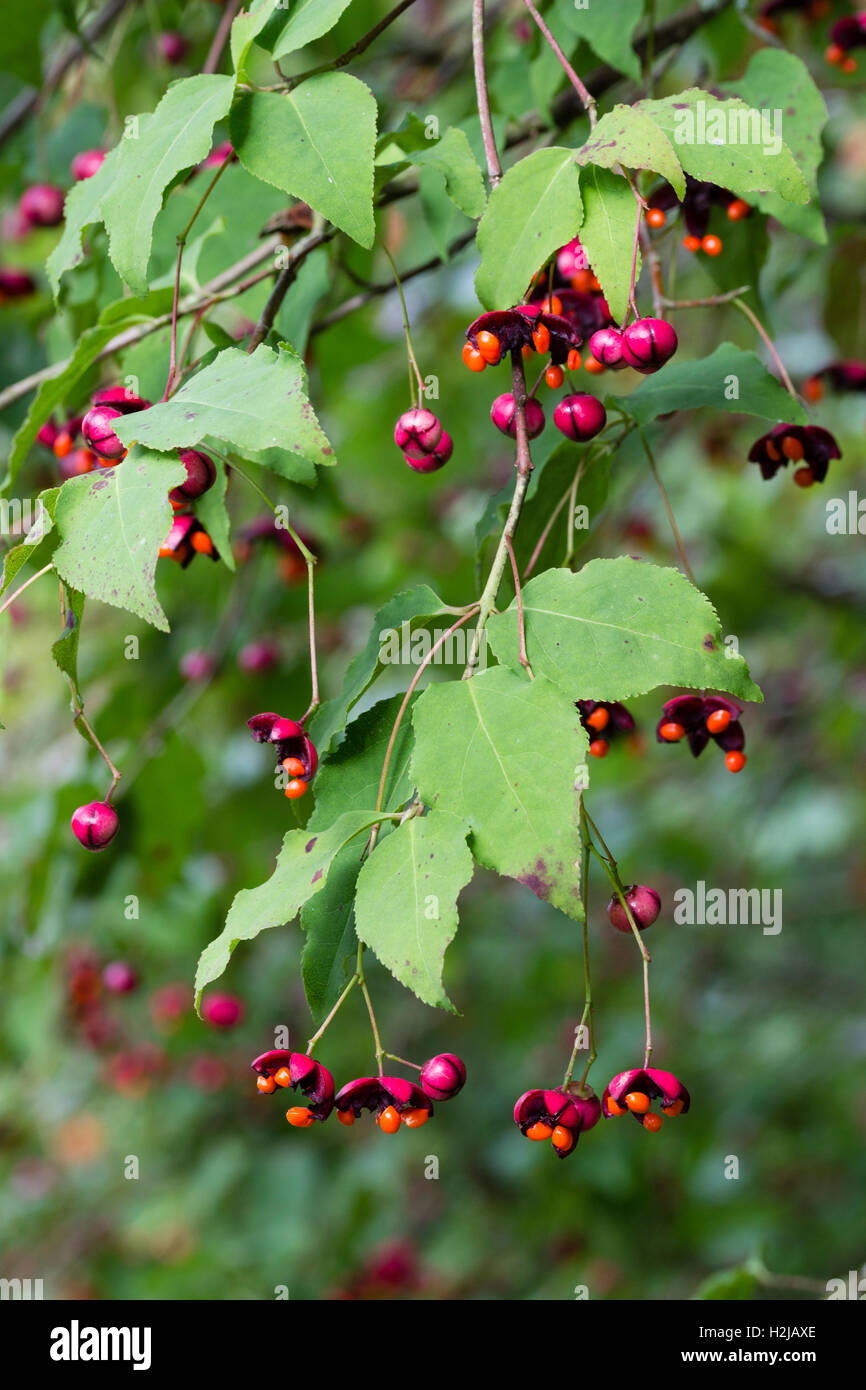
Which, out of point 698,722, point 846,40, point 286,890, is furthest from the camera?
point 846,40

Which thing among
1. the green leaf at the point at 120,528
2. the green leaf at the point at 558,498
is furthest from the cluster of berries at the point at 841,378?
the green leaf at the point at 120,528

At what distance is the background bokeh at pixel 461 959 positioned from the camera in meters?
3.73

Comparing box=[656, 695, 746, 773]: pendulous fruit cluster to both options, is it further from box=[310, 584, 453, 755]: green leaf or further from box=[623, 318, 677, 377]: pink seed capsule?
box=[623, 318, 677, 377]: pink seed capsule

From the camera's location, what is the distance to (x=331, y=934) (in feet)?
4.52

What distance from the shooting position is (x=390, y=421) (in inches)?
191

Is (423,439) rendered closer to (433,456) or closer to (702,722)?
(433,456)

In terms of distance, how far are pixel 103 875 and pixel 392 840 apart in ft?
6.19

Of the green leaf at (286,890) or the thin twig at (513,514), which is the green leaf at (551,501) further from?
the green leaf at (286,890)

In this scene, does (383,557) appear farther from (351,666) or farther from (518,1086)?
(351,666)

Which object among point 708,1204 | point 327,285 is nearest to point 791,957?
point 708,1204

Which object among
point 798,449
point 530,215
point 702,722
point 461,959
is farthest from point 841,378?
point 461,959

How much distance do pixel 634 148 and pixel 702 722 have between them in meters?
0.75

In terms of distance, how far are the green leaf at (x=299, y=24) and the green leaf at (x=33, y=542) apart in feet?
1.96

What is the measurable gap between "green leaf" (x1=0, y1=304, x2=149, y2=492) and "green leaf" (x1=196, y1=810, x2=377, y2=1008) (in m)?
0.86
